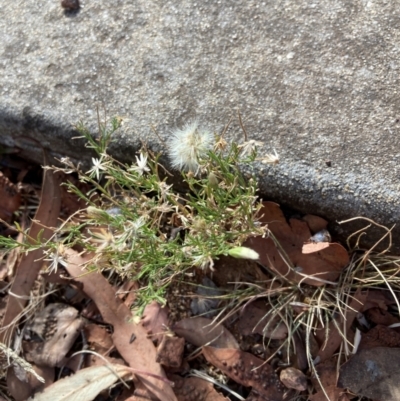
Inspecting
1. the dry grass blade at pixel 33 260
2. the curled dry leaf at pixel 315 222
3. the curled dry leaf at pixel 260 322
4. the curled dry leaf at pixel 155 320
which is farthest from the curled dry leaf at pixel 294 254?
the dry grass blade at pixel 33 260

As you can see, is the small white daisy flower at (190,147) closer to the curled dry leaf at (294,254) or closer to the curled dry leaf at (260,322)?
the curled dry leaf at (294,254)

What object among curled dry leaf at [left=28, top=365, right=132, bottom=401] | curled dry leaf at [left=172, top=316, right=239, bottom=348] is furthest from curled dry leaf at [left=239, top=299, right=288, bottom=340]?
curled dry leaf at [left=28, top=365, right=132, bottom=401]

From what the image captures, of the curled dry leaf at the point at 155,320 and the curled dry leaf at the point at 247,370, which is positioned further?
the curled dry leaf at the point at 155,320

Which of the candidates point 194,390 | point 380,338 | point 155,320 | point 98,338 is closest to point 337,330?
point 380,338

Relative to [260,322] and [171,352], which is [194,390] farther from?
[260,322]

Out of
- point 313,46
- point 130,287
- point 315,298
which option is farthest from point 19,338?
point 313,46
